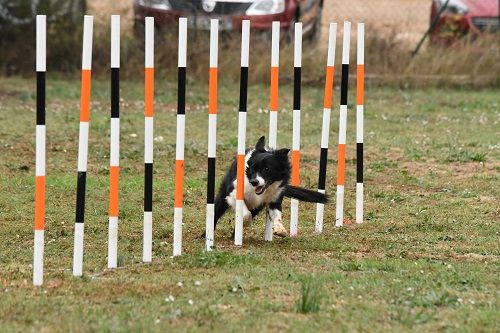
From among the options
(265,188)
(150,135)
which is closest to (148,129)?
(150,135)

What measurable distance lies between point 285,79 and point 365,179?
6.92 meters

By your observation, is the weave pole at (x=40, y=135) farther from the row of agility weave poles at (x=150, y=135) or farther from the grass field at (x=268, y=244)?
the grass field at (x=268, y=244)

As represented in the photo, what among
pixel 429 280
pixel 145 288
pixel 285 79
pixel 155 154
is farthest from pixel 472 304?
pixel 285 79

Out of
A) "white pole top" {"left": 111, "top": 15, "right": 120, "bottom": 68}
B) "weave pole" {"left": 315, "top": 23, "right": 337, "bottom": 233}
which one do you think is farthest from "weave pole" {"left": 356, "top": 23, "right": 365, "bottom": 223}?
"white pole top" {"left": 111, "top": 15, "right": 120, "bottom": 68}

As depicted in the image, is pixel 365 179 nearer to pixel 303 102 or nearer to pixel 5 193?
pixel 5 193

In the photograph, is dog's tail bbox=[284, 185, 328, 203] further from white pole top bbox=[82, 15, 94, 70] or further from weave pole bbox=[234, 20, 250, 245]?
white pole top bbox=[82, 15, 94, 70]

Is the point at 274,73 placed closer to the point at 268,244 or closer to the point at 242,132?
the point at 242,132

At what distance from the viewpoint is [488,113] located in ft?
55.6

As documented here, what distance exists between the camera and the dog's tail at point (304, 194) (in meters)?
8.81

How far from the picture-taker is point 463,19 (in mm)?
19922

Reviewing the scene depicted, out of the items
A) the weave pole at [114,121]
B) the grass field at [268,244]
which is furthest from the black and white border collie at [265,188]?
the weave pole at [114,121]

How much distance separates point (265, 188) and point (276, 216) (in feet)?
0.91

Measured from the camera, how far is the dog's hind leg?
8836mm

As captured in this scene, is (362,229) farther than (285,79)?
No
